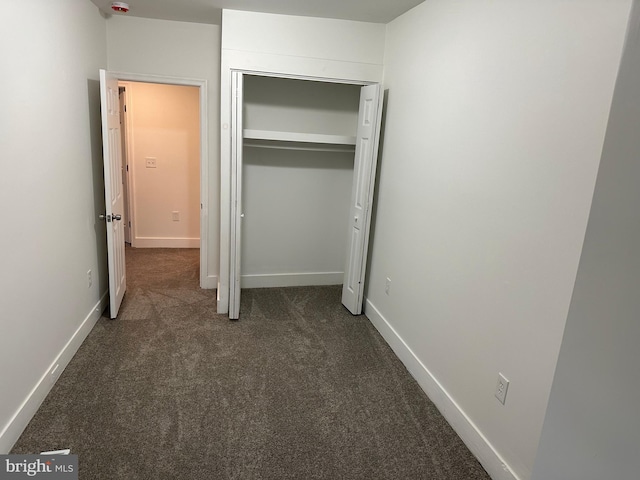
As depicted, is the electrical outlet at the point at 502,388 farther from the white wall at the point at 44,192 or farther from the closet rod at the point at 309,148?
the closet rod at the point at 309,148

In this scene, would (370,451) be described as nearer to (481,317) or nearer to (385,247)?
(481,317)

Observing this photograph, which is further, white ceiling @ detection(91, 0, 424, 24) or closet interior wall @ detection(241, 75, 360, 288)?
closet interior wall @ detection(241, 75, 360, 288)

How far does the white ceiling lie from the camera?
2.90 metres

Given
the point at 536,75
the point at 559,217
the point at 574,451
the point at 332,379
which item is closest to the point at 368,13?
the point at 536,75

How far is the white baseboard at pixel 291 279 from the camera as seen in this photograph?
14.2ft

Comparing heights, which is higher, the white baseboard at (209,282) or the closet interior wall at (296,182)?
the closet interior wall at (296,182)

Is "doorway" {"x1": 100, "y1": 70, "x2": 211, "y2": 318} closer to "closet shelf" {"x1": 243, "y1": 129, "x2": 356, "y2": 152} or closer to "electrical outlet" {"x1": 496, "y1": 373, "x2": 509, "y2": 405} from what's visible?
"closet shelf" {"x1": 243, "y1": 129, "x2": 356, "y2": 152}

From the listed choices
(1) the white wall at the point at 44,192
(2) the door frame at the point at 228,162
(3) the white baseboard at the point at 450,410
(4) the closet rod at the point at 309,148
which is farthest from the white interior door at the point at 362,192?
(1) the white wall at the point at 44,192

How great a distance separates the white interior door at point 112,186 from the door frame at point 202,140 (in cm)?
26

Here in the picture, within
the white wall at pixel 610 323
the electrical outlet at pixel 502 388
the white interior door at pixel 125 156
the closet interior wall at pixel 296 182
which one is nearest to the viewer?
the white wall at pixel 610 323

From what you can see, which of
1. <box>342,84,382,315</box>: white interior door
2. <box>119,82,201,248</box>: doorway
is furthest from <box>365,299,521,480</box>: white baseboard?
<box>119,82,201,248</box>: doorway

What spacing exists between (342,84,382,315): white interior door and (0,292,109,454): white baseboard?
7.07ft

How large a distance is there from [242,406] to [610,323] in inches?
86.0

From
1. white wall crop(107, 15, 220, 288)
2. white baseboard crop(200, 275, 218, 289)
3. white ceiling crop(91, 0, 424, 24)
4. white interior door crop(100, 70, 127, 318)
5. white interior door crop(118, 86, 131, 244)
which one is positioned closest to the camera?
white ceiling crop(91, 0, 424, 24)
